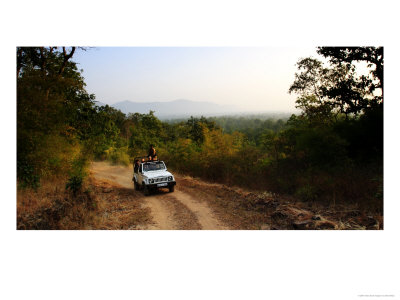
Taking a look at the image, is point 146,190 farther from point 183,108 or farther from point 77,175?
point 183,108

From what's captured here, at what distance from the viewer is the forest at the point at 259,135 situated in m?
5.62

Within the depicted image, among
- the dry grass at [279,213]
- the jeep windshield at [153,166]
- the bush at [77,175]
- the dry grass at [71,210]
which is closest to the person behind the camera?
the dry grass at [71,210]

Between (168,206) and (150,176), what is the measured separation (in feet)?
3.56

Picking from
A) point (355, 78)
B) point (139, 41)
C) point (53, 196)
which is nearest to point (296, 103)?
point (355, 78)

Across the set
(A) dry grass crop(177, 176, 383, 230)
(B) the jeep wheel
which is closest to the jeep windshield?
(B) the jeep wheel

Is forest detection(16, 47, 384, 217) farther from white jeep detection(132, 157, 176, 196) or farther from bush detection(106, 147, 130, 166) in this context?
white jeep detection(132, 157, 176, 196)

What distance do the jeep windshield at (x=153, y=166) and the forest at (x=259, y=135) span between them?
1.19ft

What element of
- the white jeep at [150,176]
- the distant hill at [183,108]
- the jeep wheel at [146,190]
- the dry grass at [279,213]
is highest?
the distant hill at [183,108]

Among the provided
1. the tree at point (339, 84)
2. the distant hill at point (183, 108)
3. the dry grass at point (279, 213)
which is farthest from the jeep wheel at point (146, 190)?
the tree at point (339, 84)

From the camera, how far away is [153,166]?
24.4ft

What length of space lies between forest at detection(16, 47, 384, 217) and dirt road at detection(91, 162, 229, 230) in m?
0.38

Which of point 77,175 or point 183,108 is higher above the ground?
point 183,108

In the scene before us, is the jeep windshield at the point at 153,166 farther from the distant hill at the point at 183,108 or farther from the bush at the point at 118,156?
the distant hill at the point at 183,108

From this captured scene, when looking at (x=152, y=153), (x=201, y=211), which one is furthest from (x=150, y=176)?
(x=201, y=211)
